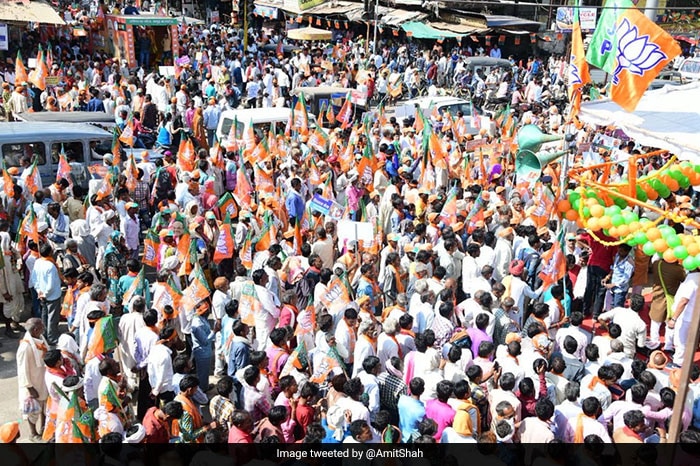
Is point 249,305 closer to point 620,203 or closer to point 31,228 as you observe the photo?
point 31,228

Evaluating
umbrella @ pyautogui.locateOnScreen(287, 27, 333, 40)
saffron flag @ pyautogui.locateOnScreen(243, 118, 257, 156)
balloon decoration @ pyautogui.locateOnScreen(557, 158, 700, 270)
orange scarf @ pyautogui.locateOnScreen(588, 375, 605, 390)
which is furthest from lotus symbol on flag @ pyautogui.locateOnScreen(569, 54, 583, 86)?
umbrella @ pyautogui.locateOnScreen(287, 27, 333, 40)

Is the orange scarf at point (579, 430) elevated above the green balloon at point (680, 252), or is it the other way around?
the green balloon at point (680, 252)

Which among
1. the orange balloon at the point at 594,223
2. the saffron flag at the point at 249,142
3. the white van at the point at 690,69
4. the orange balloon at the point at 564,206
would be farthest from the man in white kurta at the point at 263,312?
the white van at the point at 690,69

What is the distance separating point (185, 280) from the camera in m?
9.23

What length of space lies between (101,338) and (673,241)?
568 centimetres

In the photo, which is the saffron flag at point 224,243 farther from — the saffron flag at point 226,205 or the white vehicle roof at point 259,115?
the white vehicle roof at point 259,115

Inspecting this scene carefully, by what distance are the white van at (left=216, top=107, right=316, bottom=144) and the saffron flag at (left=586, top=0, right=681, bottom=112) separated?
26.2ft

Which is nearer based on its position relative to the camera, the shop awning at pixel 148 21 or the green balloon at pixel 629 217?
the green balloon at pixel 629 217

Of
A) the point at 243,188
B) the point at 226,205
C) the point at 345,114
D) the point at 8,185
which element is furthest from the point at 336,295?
the point at 345,114

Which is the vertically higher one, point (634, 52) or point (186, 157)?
point (634, 52)

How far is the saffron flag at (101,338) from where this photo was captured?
6.80 meters

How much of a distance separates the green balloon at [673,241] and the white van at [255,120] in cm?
890

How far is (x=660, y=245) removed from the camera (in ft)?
24.7

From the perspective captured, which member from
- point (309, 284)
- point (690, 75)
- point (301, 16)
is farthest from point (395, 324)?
point (301, 16)
